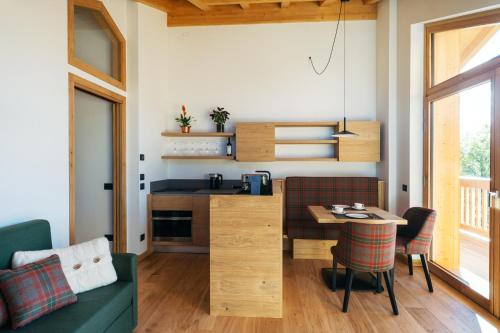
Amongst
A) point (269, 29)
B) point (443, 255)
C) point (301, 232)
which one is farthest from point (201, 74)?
point (443, 255)

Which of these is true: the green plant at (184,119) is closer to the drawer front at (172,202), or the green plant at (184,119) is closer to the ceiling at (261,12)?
the drawer front at (172,202)

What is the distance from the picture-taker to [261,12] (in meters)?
3.94

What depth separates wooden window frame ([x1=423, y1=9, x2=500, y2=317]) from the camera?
2203 millimetres

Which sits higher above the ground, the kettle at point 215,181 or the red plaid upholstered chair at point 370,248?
the kettle at point 215,181

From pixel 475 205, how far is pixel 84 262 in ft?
11.3

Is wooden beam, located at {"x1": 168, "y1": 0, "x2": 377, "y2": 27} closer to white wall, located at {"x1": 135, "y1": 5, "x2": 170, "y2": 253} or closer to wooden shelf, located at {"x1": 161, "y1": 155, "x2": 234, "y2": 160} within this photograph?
white wall, located at {"x1": 135, "y1": 5, "x2": 170, "y2": 253}

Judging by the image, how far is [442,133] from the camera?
2.95 meters

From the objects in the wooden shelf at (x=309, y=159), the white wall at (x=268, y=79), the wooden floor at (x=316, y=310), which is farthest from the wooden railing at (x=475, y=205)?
the wooden shelf at (x=309, y=159)

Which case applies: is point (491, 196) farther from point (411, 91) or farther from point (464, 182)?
point (411, 91)

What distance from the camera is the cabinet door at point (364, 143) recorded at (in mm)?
3574

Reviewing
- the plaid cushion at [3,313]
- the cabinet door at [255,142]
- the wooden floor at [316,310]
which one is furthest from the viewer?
the cabinet door at [255,142]

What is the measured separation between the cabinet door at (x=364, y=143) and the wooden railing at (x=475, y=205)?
3.60 ft

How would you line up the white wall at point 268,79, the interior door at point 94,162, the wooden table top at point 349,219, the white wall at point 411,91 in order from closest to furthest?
the wooden table top at point 349,219 < the white wall at point 411,91 < the interior door at point 94,162 < the white wall at point 268,79

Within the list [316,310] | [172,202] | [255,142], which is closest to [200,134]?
[255,142]
